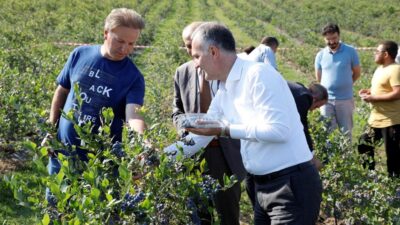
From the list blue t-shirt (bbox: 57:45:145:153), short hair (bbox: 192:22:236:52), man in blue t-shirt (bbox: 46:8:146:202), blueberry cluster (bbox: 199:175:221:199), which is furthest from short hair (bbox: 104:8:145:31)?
blueberry cluster (bbox: 199:175:221:199)

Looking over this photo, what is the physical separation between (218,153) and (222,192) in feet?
0.79

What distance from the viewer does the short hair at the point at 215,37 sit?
2295 millimetres

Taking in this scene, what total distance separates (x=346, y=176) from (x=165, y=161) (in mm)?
2294

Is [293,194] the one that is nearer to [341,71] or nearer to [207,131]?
[207,131]

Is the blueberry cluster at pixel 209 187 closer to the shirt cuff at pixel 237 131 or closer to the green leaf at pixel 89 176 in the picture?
the shirt cuff at pixel 237 131

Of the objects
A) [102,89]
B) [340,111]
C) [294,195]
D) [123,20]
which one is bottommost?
[340,111]

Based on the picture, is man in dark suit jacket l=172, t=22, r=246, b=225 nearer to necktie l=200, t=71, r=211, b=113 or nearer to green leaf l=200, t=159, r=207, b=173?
necktie l=200, t=71, r=211, b=113

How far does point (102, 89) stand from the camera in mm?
2768

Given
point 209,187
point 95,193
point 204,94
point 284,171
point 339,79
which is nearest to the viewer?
point 95,193

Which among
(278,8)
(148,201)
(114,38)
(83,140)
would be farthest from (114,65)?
(278,8)

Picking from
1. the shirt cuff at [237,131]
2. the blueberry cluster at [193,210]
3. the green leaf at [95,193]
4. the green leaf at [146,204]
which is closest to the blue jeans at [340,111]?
the shirt cuff at [237,131]

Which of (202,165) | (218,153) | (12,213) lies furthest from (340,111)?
(202,165)

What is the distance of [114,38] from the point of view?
2.66 metres

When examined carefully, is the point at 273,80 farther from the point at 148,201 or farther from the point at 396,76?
the point at 396,76
